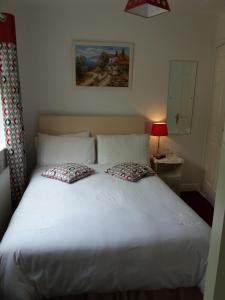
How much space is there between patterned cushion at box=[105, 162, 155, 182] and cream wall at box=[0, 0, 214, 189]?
93 cm

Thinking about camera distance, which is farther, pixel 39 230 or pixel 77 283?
pixel 39 230

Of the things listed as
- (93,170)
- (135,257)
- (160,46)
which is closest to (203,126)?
(160,46)

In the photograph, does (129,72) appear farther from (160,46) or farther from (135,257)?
(135,257)

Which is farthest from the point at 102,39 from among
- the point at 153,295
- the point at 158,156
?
the point at 153,295

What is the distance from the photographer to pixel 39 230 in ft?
5.41

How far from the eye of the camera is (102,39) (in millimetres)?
3135

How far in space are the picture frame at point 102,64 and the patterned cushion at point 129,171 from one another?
1.16 metres

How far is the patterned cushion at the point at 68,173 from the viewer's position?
8.23 feet

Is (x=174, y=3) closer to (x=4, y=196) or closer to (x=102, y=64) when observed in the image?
(x=102, y=64)

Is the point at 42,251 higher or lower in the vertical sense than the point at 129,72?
lower

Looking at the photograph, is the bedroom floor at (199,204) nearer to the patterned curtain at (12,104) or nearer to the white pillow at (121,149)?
the white pillow at (121,149)

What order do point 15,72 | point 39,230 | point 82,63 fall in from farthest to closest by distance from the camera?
point 82,63 < point 15,72 < point 39,230

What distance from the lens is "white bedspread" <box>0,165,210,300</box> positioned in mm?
1484

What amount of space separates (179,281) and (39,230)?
3.15 ft
